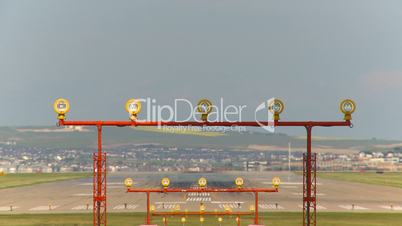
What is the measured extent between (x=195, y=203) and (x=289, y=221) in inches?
1182

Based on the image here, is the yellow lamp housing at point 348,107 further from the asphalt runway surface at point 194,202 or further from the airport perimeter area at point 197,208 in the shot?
the asphalt runway surface at point 194,202

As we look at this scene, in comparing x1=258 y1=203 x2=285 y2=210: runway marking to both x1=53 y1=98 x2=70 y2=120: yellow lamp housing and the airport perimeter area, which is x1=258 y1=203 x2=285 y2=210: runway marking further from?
x1=53 y1=98 x2=70 y2=120: yellow lamp housing

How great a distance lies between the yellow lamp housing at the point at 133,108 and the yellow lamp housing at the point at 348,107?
Result: 12066 mm

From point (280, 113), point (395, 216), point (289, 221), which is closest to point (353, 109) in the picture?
point (280, 113)

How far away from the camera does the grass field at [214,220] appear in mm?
64938

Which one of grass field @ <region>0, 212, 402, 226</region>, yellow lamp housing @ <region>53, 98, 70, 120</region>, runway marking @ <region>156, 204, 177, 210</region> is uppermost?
yellow lamp housing @ <region>53, 98, 70, 120</region>

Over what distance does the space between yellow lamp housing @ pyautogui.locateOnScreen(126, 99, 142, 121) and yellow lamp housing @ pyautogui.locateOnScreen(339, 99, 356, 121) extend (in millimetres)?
12066

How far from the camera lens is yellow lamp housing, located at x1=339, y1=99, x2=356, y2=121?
1419 inches

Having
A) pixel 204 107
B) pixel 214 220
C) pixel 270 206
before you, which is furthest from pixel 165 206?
pixel 204 107

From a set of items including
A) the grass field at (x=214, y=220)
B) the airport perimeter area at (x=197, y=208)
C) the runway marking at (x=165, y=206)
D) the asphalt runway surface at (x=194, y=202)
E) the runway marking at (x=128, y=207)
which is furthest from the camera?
the runway marking at (x=128, y=207)

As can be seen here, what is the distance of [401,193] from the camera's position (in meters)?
122

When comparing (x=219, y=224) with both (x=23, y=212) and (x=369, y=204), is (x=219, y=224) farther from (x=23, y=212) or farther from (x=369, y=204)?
A: (x=369, y=204)

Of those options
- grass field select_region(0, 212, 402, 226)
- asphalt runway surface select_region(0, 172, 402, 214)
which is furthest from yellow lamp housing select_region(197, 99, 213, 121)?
asphalt runway surface select_region(0, 172, 402, 214)

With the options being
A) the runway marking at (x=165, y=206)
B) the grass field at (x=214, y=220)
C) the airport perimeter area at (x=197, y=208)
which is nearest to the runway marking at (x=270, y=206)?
the airport perimeter area at (x=197, y=208)
